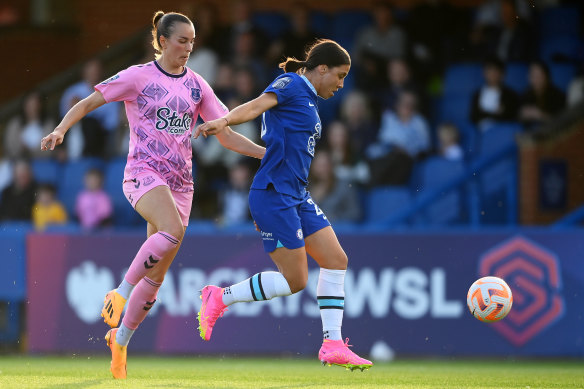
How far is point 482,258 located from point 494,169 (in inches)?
59.5

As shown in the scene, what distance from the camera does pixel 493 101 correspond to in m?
12.0

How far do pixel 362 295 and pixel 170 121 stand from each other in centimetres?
375

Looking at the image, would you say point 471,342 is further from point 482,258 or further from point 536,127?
point 536,127

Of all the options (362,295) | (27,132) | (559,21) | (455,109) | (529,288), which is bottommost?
(362,295)

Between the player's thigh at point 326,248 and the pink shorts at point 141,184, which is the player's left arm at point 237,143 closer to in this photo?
the pink shorts at point 141,184

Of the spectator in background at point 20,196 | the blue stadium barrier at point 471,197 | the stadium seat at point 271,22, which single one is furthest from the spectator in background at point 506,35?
the spectator in background at point 20,196

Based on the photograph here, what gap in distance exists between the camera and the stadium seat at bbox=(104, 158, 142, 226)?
12.2m

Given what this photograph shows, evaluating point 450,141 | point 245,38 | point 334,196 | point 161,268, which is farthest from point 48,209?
point 161,268

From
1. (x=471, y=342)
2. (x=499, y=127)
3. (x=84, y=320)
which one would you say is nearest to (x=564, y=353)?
(x=471, y=342)

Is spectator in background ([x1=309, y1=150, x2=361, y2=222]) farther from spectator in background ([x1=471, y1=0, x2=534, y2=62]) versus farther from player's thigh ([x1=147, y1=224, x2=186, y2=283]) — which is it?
player's thigh ([x1=147, y1=224, x2=186, y2=283])

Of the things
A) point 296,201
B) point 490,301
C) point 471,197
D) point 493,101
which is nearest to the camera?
point 296,201

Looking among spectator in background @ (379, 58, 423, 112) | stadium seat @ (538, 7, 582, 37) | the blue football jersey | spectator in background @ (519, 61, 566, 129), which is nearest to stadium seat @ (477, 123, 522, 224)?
spectator in background @ (519, 61, 566, 129)

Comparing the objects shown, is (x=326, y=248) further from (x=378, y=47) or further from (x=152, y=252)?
(x=378, y=47)

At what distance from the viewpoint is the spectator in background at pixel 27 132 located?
13.9 m
